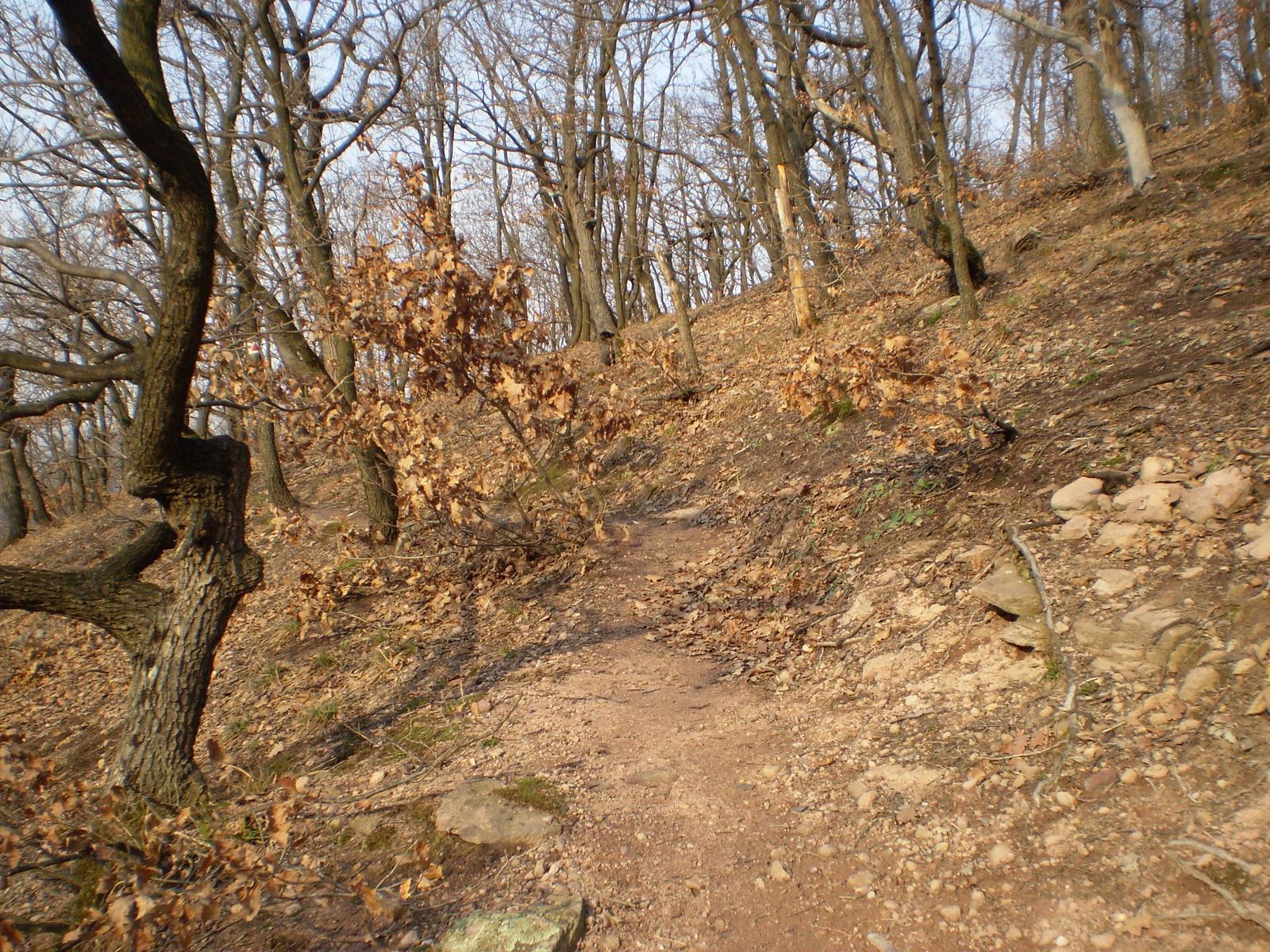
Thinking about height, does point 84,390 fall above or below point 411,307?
below

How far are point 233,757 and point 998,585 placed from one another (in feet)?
18.3

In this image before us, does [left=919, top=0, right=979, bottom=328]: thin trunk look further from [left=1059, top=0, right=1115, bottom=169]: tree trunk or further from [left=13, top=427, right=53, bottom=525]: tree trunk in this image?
[left=13, top=427, right=53, bottom=525]: tree trunk

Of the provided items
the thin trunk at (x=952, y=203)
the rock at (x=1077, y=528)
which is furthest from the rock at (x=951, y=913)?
the thin trunk at (x=952, y=203)

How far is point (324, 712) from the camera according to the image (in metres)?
5.86

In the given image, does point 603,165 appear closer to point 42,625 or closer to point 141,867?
point 42,625

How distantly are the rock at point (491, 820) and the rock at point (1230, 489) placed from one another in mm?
3647

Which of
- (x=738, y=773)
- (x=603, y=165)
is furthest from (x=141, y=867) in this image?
(x=603, y=165)

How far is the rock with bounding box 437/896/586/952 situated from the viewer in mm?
2828

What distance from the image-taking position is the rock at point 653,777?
3.93m

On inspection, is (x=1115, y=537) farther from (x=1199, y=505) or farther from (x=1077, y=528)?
(x=1199, y=505)

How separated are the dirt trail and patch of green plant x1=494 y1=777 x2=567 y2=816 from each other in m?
0.08

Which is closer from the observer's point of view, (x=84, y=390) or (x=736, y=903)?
(x=736, y=903)

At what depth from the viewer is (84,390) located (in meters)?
4.44

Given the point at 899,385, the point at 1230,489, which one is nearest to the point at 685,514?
the point at 899,385
